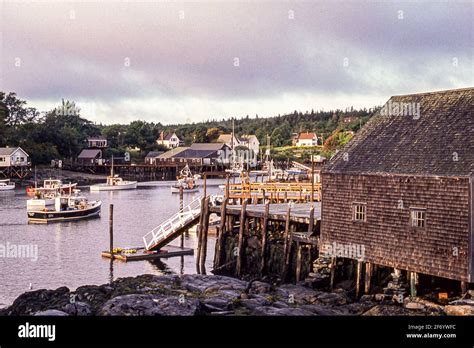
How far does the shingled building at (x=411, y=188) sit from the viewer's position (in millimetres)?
25547

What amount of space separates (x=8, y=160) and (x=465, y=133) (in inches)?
3832

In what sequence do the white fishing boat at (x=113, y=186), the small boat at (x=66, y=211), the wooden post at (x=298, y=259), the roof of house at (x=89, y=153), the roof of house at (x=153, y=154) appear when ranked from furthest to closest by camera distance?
the roof of house at (x=153, y=154) → the roof of house at (x=89, y=153) → the white fishing boat at (x=113, y=186) → the small boat at (x=66, y=211) → the wooden post at (x=298, y=259)

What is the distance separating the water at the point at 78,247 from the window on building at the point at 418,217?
1599 cm

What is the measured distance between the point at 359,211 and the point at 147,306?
940 cm

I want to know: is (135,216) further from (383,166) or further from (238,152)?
(238,152)

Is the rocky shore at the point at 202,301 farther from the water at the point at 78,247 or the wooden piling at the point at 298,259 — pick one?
the water at the point at 78,247

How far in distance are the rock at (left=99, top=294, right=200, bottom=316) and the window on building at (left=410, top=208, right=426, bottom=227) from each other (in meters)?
8.19

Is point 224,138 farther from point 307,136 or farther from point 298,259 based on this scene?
point 298,259

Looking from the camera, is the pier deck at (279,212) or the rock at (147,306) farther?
the pier deck at (279,212)

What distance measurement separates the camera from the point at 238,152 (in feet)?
457

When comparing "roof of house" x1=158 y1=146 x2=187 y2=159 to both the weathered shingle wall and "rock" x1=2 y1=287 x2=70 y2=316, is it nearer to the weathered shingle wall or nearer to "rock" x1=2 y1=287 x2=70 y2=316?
the weathered shingle wall

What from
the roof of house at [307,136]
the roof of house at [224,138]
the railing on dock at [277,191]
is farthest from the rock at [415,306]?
the roof of house at [224,138]

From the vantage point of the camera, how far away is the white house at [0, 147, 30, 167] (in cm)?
11475
